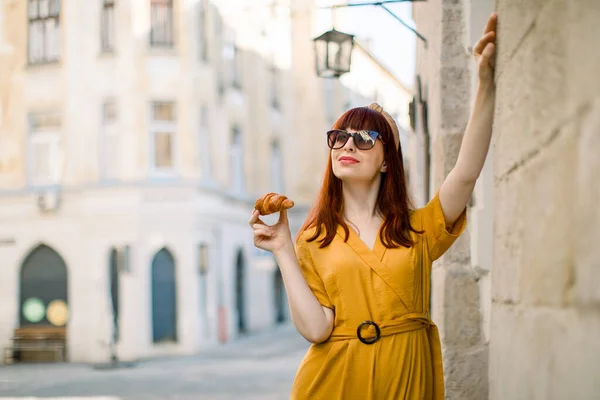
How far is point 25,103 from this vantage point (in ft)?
68.5

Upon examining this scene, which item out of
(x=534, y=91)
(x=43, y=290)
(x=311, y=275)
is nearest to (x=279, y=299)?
(x=43, y=290)

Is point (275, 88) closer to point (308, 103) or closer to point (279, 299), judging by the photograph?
point (308, 103)

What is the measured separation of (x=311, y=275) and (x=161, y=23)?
18989mm

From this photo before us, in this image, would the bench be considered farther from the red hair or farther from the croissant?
the croissant

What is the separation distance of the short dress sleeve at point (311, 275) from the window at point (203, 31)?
19.1 m

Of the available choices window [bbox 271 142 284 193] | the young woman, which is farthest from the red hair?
window [bbox 271 142 284 193]

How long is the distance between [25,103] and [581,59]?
21.0 meters

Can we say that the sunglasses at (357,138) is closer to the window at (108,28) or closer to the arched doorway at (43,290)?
the arched doorway at (43,290)

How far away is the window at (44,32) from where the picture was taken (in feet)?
69.3

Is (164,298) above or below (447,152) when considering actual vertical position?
below

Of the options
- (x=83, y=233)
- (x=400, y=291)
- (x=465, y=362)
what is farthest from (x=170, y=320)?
(x=400, y=291)

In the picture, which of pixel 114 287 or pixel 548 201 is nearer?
pixel 548 201

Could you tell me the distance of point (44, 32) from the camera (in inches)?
835

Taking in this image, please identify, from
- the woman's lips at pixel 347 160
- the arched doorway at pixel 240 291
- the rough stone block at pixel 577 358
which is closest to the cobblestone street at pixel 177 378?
the arched doorway at pixel 240 291
